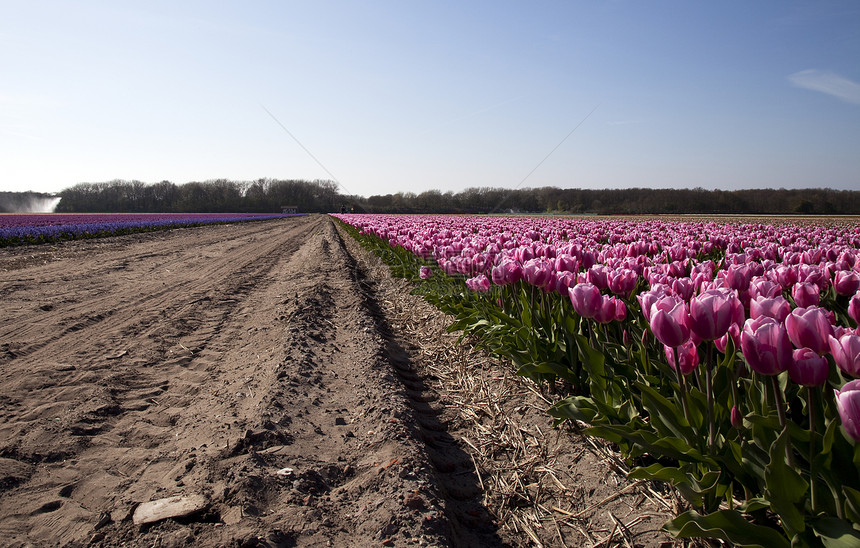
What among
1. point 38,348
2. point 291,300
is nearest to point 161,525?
point 38,348

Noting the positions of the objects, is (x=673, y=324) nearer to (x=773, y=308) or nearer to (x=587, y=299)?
(x=773, y=308)

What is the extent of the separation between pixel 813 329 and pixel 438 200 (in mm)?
84927

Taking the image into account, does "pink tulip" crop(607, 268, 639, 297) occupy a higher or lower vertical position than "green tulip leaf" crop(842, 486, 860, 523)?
higher

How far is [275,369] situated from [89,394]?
4.20 feet

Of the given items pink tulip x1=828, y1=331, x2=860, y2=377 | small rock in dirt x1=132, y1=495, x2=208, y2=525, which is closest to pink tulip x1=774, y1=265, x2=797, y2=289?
pink tulip x1=828, y1=331, x2=860, y2=377

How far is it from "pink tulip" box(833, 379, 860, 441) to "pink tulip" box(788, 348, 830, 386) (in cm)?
11

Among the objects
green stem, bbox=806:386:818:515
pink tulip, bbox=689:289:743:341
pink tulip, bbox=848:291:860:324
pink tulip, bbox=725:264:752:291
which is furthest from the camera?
pink tulip, bbox=725:264:752:291

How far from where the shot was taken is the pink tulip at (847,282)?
2.71 metres

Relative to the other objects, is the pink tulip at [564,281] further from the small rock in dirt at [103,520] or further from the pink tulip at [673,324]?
the small rock in dirt at [103,520]

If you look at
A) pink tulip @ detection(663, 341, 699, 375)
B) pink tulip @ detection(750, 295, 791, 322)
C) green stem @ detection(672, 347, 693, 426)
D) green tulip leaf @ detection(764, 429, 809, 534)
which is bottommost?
green tulip leaf @ detection(764, 429, 809, 534)

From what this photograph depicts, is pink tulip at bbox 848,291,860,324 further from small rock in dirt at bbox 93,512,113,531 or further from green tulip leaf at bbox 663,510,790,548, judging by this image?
small rock in dirt at bbox 93,512,113,531

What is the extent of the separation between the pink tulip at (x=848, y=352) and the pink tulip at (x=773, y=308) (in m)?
0.32

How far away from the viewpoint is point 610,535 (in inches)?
81.0

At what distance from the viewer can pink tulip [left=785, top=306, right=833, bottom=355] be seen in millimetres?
1515
